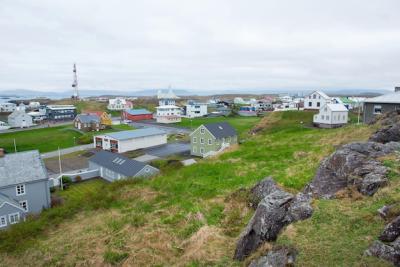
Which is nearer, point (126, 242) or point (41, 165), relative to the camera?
point (126, 242)

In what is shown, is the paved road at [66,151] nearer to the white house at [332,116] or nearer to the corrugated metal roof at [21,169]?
the corrugated metal roof at [21,169]

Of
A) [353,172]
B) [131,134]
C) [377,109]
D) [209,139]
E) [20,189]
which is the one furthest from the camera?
[131,134]

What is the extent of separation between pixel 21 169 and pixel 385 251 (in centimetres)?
2902

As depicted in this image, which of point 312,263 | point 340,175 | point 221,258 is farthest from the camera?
point 340,175

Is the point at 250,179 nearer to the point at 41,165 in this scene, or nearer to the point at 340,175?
the point at 340,175

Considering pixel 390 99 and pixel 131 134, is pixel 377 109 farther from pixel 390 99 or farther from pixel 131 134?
pixel 131 134

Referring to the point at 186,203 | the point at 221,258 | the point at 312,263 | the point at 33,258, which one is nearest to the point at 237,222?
the point at 221,258

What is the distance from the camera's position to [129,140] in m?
50.8

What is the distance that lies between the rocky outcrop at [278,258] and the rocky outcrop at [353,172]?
14.5 ft

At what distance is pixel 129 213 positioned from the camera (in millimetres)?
15875

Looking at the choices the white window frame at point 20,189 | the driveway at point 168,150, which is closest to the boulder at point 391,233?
the white window frame at point 20,189

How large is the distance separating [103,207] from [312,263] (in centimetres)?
1518

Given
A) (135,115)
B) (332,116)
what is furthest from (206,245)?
(135,115)

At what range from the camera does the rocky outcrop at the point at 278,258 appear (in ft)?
20.8
